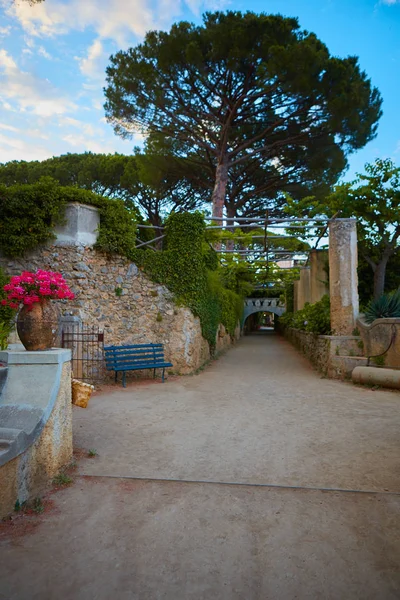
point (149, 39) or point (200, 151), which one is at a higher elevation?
point (149, 39)

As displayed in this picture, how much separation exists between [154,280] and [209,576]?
23.1 ft

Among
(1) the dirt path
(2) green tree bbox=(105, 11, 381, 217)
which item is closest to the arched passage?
(2) green tree bbox=(105, 11, 381, 217)

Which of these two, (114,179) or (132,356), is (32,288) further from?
(114,179)

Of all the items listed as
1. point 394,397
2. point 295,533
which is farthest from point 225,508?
point 394,397

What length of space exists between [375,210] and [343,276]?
3.76 metres

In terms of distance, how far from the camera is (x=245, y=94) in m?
13.9

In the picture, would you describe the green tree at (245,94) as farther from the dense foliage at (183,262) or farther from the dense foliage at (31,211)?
the dense foliage at (31,211)

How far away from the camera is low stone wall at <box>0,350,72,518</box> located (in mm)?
2500

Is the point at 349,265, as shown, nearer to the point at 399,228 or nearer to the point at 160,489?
the point at 399,228

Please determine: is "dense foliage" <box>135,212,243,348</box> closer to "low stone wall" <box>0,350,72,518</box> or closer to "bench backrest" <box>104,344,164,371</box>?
"bench backrest" <box>104,344,164,371</box>

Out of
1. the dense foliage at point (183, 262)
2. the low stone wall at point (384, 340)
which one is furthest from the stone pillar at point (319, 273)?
the dense foliage at point (183, 262)

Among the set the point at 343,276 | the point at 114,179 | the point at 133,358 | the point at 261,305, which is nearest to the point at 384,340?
the point at 343,276

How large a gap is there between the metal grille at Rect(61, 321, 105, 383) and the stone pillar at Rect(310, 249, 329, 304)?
8191mm

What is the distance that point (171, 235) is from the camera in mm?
9055
